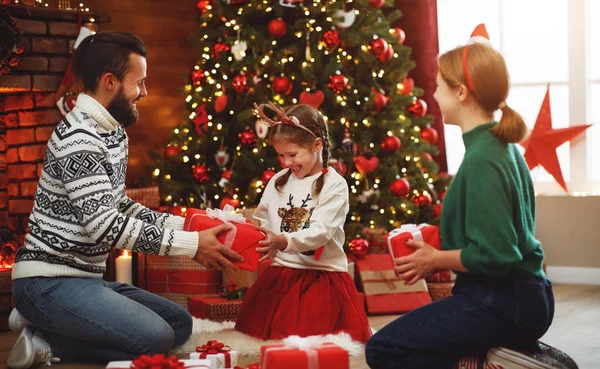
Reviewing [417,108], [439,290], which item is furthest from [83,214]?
[417,108]

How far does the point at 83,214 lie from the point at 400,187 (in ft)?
7.23

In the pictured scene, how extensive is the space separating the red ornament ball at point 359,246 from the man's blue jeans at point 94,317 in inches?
58.0

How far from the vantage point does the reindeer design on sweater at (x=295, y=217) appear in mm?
3164

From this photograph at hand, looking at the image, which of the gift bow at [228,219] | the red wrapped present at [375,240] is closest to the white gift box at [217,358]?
the gift bow at [228,219]

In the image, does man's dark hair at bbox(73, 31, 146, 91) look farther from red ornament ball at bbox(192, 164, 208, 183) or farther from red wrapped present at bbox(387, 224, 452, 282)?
red ornament ball at bbox(192, 164, 208, 183)

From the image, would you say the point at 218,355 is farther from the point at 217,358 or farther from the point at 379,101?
the point at 379,101

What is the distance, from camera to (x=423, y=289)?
4148 mm

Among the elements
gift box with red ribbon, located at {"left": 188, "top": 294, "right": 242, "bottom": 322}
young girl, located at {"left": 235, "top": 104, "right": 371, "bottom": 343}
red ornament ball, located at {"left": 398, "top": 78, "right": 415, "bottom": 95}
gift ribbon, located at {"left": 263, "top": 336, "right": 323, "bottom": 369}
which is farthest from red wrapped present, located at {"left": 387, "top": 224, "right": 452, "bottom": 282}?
red ornament ball, located at {"left": 398, "top": 78, "right": 415, "bottom": 95}

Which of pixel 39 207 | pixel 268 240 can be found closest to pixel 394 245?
pixel 268 240

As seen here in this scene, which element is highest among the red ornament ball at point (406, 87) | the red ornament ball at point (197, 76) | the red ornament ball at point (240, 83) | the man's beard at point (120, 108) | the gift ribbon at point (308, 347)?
the red ornament ball at point (197, 76)

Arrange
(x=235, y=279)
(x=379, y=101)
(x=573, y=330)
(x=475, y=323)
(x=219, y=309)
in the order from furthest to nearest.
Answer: (x=379, y=101) < (x=235, y=279) < (x=219, y=309) < (x=573, y=330) < (x=475, y=323)

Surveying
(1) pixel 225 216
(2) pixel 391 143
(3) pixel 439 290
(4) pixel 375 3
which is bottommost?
(3) pixel 439 290

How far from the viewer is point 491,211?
2074 millimetres

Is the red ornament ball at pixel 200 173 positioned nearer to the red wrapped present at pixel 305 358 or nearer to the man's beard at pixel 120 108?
the man's beard at pixel 120 108
